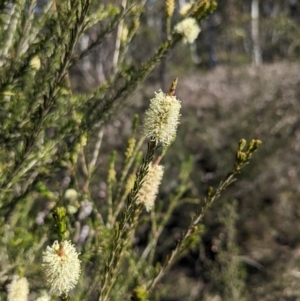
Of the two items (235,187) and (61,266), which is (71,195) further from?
(235,187)

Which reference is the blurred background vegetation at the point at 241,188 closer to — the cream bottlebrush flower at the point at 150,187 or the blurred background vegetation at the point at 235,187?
the blurred background vegetation at the point at 235,187

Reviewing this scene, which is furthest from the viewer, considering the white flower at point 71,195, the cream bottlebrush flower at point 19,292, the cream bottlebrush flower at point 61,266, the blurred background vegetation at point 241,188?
the blurred background vegetation at point 241,188

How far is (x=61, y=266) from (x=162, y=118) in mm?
347

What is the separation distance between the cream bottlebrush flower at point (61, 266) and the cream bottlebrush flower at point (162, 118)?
0.28 meters

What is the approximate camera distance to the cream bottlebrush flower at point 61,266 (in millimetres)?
882

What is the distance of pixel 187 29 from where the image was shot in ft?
4.60

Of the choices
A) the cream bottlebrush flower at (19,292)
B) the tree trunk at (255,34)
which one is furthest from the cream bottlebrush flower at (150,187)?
the tree trunk at (255,34)

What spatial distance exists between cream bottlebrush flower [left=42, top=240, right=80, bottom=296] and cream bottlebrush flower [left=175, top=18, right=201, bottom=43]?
30.6 inches

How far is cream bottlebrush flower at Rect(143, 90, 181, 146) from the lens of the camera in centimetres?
92

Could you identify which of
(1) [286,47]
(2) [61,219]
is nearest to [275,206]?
(2) [61,219]

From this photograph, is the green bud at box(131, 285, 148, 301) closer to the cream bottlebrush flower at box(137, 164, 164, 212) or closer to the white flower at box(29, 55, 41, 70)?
the cream bottlebrush flower at box(137, 164, 164, 212)

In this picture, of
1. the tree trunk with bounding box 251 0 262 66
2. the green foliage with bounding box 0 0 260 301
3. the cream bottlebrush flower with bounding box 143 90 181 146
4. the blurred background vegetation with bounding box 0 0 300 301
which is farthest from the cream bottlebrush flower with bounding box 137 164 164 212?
the tree trunk with bounding box 251 0 262 66

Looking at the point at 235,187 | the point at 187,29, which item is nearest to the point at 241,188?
the point at 235,187

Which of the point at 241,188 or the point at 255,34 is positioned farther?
the point at 255,34
